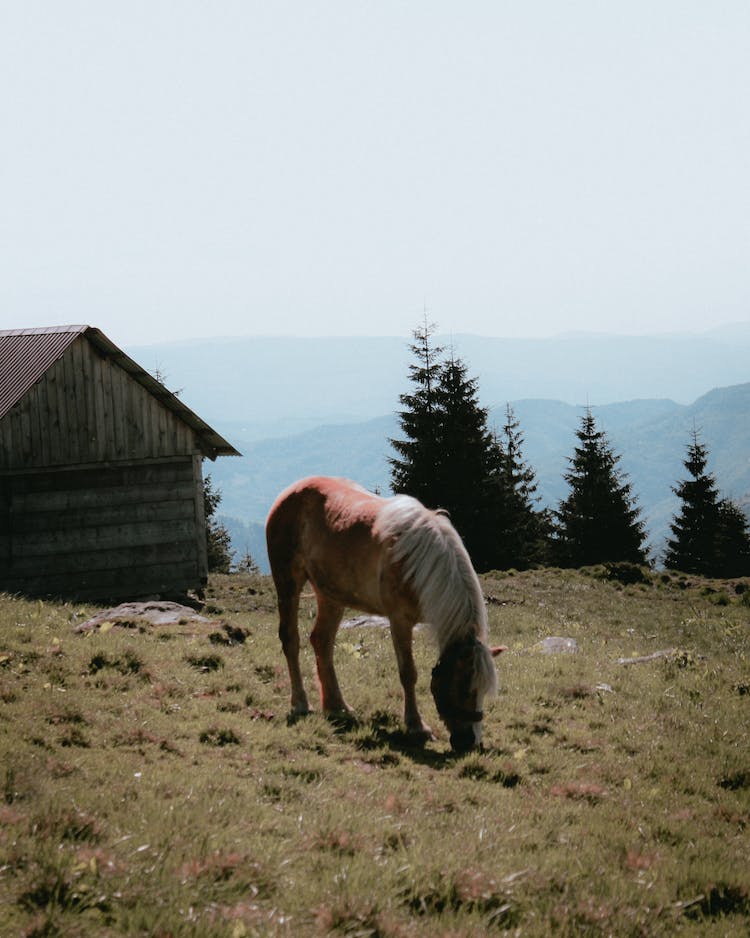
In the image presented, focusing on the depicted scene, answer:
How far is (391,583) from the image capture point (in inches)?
325

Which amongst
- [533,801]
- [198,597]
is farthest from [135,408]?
[533,801]

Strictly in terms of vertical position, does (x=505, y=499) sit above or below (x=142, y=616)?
below

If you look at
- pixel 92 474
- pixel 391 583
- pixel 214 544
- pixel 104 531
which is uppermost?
pixel 92 474

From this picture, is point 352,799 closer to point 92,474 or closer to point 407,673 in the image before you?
point 407,673

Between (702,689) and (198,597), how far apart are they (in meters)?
14.0

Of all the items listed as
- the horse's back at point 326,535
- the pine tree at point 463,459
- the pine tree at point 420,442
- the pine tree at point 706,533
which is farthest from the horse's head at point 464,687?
the pine tree at point 706,533

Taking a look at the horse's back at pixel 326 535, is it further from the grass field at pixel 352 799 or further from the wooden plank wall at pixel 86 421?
the wooden plank wall at pixel 86 421

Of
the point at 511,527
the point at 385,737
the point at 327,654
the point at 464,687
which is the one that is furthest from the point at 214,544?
the point at 464,687

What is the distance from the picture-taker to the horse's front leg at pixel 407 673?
8.30 metres

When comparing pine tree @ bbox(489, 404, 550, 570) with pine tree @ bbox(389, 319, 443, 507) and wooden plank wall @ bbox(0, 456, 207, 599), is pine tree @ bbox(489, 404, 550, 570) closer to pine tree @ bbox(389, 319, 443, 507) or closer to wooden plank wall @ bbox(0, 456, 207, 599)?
pine tree @ bbox(389, 319, 443, 507)

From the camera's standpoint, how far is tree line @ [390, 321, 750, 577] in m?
38.3

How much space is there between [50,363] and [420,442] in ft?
74.8

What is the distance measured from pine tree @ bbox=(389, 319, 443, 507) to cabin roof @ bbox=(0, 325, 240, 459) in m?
18.7

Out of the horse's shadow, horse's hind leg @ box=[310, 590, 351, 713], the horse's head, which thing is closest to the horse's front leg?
the horse's shadow
